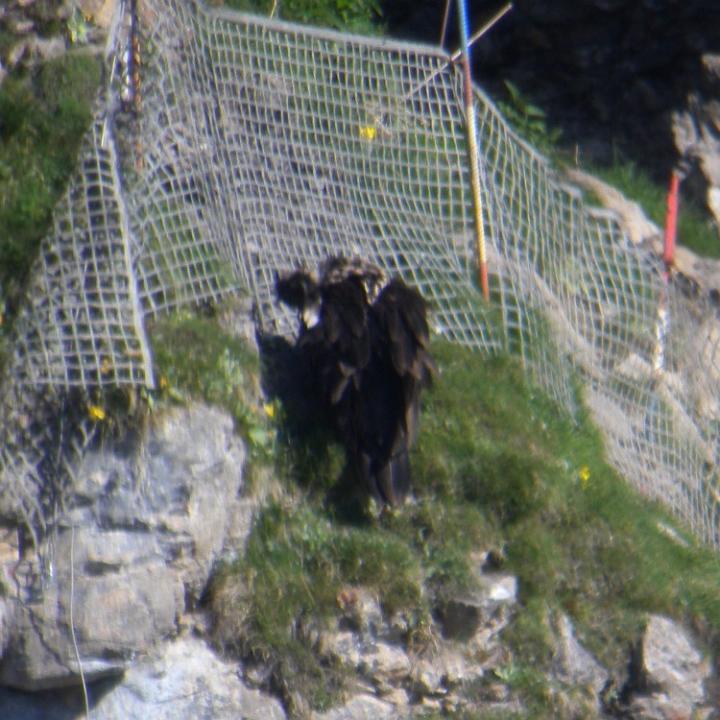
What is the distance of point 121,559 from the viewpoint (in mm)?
6316

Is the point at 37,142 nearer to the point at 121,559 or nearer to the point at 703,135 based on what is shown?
the point at 121,559

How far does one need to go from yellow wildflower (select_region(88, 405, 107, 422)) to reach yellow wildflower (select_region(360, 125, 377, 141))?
9.31 feet

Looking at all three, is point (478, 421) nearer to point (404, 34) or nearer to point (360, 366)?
point (360, 366)

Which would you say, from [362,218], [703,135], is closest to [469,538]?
[362,218]

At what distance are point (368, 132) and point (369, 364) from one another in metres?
1.79

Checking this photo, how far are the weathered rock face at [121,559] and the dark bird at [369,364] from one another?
735mm

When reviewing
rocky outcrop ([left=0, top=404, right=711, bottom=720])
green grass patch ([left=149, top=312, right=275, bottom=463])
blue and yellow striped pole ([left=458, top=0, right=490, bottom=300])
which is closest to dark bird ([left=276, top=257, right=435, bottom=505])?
green grass patch ([left=149, top=312, right=275, bottom=463])

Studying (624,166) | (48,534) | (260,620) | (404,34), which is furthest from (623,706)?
(404,34)

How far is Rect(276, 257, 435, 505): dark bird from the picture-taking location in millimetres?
7207

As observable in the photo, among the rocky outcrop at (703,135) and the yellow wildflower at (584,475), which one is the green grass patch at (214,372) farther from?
the rocky outcrop at (703,135)

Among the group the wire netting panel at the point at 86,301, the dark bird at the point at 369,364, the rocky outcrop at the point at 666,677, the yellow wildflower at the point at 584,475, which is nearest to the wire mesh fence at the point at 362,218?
the wire netting panel at the point at 86,301

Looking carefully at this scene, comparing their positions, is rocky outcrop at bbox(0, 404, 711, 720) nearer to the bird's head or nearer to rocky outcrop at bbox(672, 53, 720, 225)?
the bird's head

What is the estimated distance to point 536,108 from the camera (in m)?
11.6

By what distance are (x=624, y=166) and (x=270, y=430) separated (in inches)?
211
